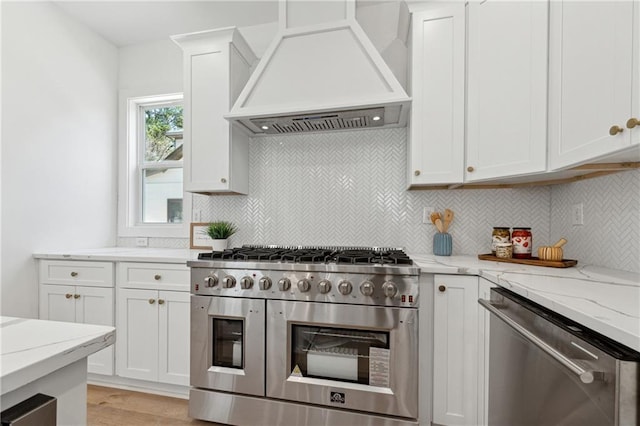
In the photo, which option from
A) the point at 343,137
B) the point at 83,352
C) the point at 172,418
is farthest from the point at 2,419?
the point at 343,137

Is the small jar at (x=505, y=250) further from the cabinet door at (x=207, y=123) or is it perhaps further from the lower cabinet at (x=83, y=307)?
the lower cabinet at (x=83, y=307)

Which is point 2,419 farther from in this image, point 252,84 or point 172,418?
point 252,84

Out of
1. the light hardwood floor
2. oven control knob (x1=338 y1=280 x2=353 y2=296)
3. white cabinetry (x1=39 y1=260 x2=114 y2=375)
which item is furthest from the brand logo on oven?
white cabinetry (x1=39 y1=260 x2=114 y2=375)

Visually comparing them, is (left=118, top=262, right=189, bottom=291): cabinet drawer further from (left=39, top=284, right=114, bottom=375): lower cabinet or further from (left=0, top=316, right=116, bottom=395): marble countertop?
(left=0, top=316, right=116, bottom=395): marble countertop

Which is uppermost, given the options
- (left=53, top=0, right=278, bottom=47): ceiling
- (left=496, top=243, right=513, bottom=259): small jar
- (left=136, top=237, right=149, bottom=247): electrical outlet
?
(left=53, top=0, right=278, bottom=47): ceiling

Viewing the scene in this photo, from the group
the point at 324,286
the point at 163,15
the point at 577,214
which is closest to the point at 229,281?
the point at 324,286

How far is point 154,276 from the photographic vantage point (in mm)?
2055

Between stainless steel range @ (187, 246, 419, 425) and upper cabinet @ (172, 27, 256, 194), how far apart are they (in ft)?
2.32

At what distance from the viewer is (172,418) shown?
1.89 m

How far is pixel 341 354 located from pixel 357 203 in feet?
3.67

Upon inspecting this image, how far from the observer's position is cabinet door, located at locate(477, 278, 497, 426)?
4.94ft

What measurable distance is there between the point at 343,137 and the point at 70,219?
231 centimetres

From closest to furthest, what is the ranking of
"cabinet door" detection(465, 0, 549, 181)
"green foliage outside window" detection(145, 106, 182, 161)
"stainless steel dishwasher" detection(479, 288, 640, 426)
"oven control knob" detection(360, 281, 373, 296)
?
"stainless steel dishwasher" detection(479, 288, 640, 426), "cabinet door" detection(465, 0, 549, 181), "oven control knob" detection(360, 281, 373, 296), "green foliage outside window" detection(145, 106, 182, 161)

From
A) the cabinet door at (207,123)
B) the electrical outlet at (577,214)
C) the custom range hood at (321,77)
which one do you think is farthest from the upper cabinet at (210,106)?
the electrical outlet at (577,214)
